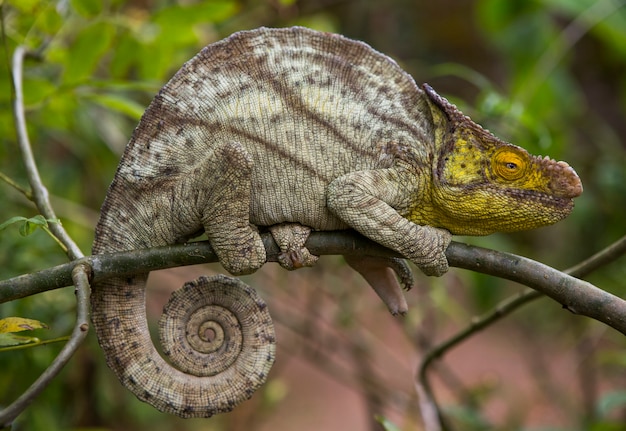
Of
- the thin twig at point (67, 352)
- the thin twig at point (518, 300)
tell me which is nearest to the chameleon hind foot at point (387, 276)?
the thin twig at point (518, 300)

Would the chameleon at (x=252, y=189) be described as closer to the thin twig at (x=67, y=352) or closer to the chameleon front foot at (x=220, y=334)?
the chameleon front foot at (x=220, y=334)

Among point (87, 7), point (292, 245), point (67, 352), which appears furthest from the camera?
point (87, 7)

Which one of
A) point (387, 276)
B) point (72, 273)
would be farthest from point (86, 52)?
point (387, 276)

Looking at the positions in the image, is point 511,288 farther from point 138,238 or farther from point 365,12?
point 138,238

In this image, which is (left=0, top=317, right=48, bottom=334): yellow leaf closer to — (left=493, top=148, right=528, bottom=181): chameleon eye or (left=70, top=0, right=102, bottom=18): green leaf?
(left=493, top=148, right=528, bottom=181): chameleon eye

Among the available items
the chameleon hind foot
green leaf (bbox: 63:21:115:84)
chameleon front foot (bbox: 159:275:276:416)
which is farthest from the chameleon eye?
green leaf (bbox: 63:21:115:84)

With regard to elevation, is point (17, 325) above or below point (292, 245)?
below

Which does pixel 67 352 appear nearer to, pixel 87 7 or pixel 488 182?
pixel 488 182

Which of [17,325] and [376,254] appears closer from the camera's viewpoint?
[17,325]
